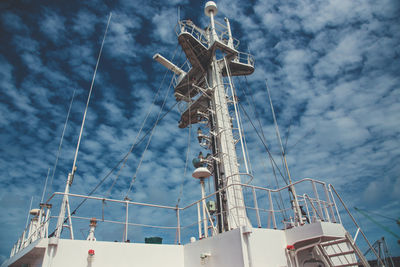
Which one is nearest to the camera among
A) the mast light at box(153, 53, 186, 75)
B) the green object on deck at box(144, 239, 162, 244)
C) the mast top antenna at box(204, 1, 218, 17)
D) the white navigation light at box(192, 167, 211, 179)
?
the green object on deck at box(144, 239, 162, 244)

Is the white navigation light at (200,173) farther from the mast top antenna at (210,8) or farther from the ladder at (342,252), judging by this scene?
the mast top antenna at (210,8)

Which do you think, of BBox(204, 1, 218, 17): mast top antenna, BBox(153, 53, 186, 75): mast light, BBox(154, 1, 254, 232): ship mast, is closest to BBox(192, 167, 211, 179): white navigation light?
BBox(154, 1, 254, 232): ship mast

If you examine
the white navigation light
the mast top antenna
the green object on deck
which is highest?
the mast top antenna

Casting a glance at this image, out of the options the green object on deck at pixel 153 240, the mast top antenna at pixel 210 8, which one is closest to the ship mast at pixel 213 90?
the mast top antenna at pixel 210 8

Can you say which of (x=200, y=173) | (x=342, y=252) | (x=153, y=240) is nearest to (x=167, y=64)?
(x=200, y=173)

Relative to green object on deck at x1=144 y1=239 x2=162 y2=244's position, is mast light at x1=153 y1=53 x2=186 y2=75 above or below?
above

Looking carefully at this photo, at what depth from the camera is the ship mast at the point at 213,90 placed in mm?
11125

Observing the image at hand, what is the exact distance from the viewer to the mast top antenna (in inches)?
583

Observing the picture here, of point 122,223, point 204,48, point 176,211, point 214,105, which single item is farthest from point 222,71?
point 122,223

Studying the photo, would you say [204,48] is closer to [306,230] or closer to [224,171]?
[224,171]

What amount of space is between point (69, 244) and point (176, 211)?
3.57m

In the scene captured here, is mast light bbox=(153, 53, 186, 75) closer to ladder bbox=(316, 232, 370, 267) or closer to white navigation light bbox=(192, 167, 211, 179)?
white navigation light bbox=(192, 167, 211, 179)

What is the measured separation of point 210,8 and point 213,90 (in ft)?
17.4

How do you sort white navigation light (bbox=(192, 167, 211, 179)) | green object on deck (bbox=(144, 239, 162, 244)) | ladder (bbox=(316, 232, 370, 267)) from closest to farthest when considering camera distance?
ladder (bbox=(316, 232, 370, 267)) < green object on deck (bbox=(144, 239, 162, 244)) < white navigation light (bbox=(192, 167, 211, 179))
